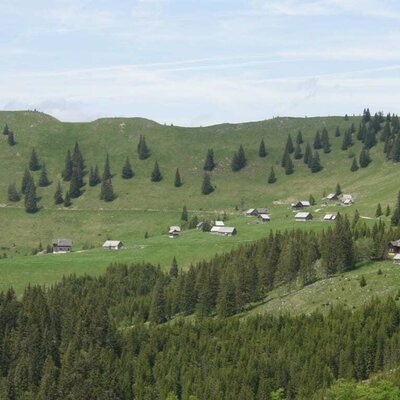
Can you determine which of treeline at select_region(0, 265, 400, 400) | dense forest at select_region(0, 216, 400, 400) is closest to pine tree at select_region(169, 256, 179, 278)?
dense forest at select_region(0, 216, 400, 400)

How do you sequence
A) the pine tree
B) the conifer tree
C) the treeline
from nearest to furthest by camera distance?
the treeline → the pine tree → the conifer tree

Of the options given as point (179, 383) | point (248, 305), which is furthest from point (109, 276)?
point (179, 383)

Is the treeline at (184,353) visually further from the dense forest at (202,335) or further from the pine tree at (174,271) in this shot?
the pine tree at (174,271)

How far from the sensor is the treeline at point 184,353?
3615 inches

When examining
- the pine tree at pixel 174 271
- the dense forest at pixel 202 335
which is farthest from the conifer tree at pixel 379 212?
the pine tree at pixel 174 271

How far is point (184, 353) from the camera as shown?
341 ft

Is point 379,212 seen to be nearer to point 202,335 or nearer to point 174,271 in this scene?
point 174,271

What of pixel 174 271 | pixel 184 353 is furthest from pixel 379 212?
pixel 184 353

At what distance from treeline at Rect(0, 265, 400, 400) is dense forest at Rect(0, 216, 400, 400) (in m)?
0.20

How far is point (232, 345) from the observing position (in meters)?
103

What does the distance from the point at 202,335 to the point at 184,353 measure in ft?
24.6

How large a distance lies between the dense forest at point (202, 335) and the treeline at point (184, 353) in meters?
0.20

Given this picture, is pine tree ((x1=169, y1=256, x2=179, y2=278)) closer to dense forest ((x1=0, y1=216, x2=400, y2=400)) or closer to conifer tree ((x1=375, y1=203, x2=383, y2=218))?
dense forest ((x1=0, y1=216, x2=400, y2=400))

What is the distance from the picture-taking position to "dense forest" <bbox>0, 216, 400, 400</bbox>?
9294 cm
